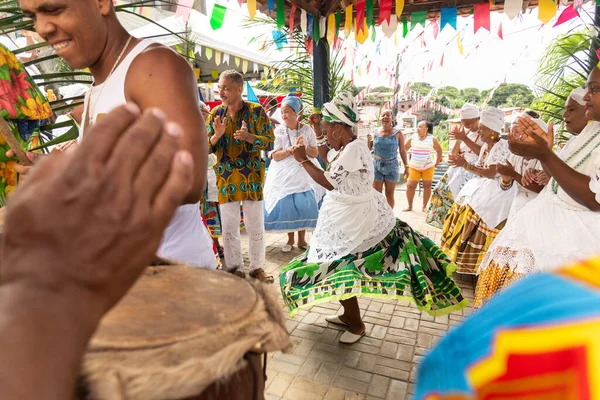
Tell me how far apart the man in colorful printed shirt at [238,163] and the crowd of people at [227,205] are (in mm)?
15

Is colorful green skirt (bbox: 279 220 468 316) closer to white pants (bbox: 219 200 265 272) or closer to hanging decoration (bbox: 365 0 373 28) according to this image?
white pants (bbox: 219 200 265 272)

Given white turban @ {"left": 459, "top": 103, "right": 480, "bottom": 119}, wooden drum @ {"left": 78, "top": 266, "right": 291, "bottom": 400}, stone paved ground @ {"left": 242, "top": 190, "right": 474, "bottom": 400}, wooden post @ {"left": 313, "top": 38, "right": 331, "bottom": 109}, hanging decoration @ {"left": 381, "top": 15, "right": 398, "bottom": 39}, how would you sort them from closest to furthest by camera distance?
wooden drum @ {"left": 78, "top": 266, "right": 291, "bottom": 400}, stone paved ground @ {"left": 242, "top": 190, "right": 474, "bottom": 400}, hanging decoration @ {"left": 381, "top": 15, "right": 398, "bottom": 39}, white turban @ {"left": 459, "top": 103, "right": 480, "bottom": 119}, wooden post @ {"left": 313, "top": 38, "right": 331, "bottom": 109}

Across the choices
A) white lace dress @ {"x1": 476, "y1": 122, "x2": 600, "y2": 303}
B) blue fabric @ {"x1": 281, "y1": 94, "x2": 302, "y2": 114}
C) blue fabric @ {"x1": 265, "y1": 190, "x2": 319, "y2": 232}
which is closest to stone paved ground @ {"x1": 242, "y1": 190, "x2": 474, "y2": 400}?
white lace dress @ {"x1": 476, "y1": 122, "x2": 600, "y2": 303}

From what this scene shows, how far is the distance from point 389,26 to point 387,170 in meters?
2.48

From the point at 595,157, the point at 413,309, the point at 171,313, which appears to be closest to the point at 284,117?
the point at 413,309

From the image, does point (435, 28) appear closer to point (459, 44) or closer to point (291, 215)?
point (459, 44)

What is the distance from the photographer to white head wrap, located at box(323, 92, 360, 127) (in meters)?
2.97

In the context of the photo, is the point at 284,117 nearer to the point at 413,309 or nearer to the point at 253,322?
the point at 413,309

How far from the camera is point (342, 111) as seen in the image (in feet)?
9.74

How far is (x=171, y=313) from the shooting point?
76cm

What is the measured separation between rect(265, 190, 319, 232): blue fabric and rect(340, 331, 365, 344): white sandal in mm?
2111

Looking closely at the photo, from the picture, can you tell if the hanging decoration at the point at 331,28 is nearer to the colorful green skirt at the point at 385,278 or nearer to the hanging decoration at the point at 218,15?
the hanging decoration at the point at 218,15

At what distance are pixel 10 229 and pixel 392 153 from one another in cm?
625

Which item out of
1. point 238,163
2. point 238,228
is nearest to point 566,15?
point 238,163
